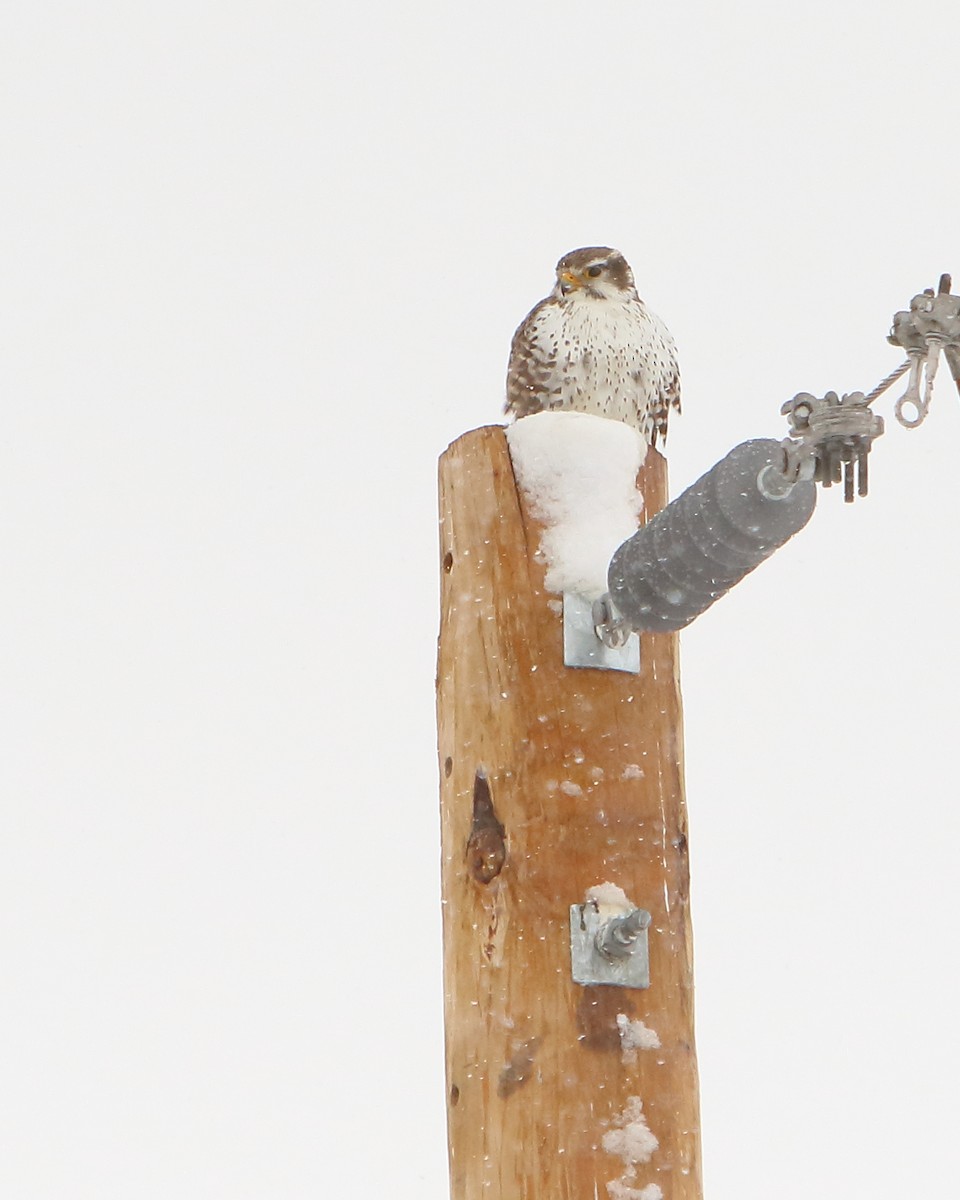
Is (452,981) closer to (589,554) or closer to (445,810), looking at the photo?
(445,810)

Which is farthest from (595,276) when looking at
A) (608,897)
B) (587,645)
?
(608,897)

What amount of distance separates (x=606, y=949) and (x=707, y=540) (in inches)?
22.6

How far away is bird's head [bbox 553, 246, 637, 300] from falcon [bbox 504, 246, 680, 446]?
0.07m

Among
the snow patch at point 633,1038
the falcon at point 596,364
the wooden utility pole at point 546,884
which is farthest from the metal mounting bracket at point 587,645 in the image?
the falcon at point 596,364

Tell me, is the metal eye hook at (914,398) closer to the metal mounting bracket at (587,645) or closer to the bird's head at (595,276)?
the metal mounting bracket at (587,645)

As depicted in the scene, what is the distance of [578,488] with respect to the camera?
9.83ft

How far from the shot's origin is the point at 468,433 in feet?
10.0

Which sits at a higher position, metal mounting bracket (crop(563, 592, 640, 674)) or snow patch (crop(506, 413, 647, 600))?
snow patch (crop(506, 413, 647, 600))

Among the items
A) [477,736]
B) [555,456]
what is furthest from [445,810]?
[555,456]

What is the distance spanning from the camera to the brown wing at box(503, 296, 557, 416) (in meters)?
4.84

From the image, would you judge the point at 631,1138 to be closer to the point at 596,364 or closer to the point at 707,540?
the point at 707,540

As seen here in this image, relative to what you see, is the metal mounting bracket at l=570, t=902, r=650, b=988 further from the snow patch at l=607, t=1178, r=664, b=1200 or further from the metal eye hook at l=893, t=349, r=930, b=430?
the metal eye hook at l=893, t=349, r=930, b=430

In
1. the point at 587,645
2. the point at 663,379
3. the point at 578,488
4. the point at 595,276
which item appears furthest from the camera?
the point at 595,276

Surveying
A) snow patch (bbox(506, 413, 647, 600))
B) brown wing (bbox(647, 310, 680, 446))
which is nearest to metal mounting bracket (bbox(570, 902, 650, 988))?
snow patch (bbox(506, 413, 647, 600))
